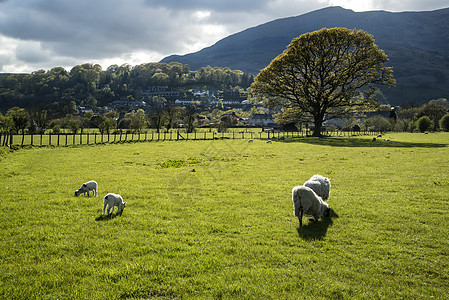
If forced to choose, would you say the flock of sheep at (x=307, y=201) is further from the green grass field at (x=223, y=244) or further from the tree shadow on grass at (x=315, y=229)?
the green grass field at (x=223, y=244)

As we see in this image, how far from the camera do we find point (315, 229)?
8805 mm

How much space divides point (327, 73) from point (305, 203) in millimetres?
51704

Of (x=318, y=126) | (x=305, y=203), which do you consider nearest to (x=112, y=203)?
(x=305, y=203)

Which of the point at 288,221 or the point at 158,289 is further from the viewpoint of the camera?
the point at 288,221

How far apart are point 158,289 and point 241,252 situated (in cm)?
249

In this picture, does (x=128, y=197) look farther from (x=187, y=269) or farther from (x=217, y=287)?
(x=217, y=287)

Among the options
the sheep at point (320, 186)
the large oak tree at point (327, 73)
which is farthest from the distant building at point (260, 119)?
the sheep at point (320, 186)

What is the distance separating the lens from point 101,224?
9.13 metres

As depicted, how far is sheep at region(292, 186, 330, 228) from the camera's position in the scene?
29.2ft

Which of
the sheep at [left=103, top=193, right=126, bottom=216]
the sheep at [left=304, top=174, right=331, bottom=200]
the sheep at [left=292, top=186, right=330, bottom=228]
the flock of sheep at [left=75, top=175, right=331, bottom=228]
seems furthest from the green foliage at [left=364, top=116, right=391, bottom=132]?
the sheep at [left=103, top=193, right=126, bottom=216]

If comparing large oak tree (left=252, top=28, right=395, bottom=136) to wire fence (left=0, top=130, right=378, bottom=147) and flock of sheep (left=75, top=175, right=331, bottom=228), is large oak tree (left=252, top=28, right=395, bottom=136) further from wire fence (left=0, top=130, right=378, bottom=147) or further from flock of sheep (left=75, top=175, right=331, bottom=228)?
flock of sheep (left=75, top=175, right=331, bottom=228)

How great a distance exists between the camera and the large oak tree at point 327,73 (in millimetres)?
49188

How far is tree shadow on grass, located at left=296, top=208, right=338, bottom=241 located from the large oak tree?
48.6 metres

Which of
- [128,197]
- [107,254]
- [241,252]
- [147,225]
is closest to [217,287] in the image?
[241,252]
